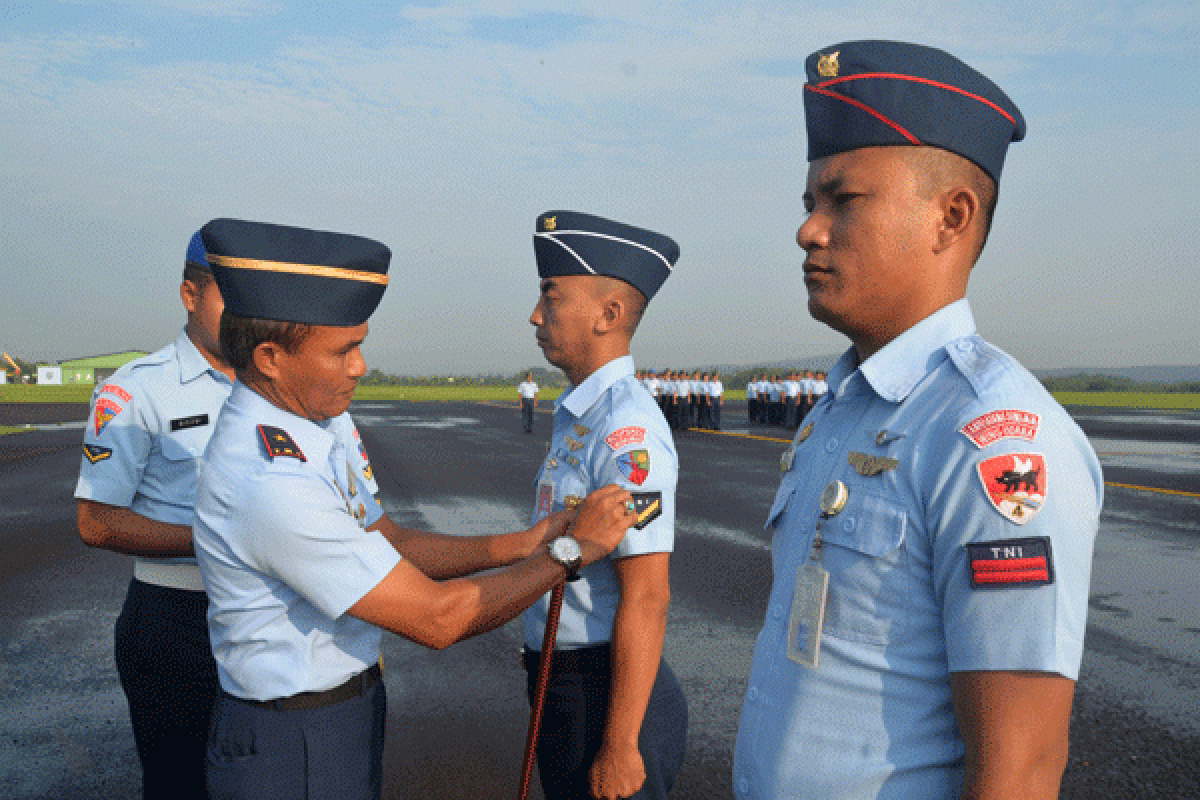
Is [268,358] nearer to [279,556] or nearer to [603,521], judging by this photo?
[279,556]

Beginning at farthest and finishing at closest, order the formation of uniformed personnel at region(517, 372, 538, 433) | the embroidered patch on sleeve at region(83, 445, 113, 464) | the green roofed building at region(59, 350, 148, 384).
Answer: the green roofed building at region(59, 350, 148, 384), the formation of uniformed personnel at region(517, 372, 538, 433), the embroidered patch on sleeve at region(83, 445, 113, 464)

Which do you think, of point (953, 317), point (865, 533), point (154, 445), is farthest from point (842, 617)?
point (154, 445)

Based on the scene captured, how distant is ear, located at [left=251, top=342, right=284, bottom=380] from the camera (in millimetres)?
2107

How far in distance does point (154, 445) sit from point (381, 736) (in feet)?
5.17

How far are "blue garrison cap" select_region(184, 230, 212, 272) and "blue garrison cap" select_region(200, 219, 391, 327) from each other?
1092mm

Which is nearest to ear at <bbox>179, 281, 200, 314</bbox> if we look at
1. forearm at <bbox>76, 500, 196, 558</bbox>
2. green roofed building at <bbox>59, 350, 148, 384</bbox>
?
forearm at <bbox>76, 500, 196, 558</bbox>

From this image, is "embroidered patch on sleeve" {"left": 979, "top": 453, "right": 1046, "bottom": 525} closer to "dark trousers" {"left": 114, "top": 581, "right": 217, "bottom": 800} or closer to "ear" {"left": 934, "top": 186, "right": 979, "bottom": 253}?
"ear" {"left": 934, "top": 186, "right": 979, "bottom": 253}

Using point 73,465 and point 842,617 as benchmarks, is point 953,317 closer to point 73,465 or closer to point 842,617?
point 842,617

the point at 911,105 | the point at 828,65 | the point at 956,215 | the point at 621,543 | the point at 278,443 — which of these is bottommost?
the point at 621,543

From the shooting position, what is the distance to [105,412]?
9.98 feet

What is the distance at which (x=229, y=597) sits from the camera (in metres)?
2.02

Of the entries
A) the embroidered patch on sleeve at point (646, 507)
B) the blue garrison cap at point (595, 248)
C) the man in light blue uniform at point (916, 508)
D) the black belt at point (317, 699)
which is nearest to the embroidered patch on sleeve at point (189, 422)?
the black belt at point (317, 699)

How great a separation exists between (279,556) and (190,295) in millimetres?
1792

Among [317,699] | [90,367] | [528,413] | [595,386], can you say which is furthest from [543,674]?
[90,367]
